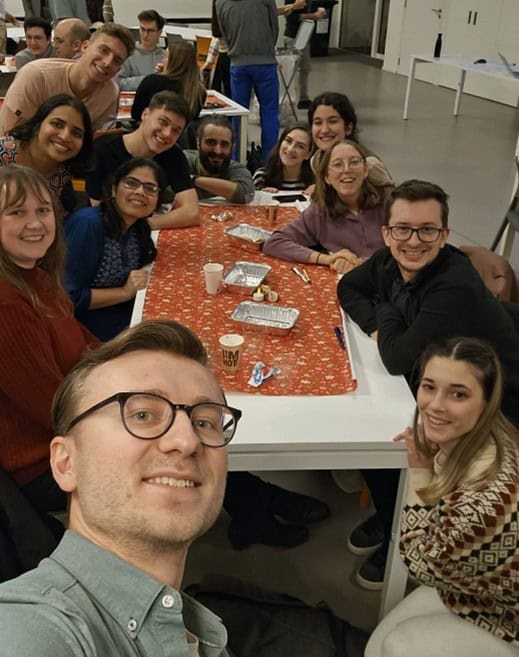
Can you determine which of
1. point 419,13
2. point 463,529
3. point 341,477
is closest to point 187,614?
point 463,529

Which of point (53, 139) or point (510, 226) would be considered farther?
point (510, 226)

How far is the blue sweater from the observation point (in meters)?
2.31

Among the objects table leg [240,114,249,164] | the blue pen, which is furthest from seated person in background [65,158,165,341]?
table leg [240,114,249,164]

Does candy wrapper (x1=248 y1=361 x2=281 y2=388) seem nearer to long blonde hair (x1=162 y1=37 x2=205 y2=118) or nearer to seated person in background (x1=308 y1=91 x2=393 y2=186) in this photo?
seated person in background (x1=308 y1=91 x2=393 y2=186)

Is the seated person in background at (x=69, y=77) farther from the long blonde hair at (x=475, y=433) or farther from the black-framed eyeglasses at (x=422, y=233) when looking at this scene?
the long blonde hair at (x=475, y=433)

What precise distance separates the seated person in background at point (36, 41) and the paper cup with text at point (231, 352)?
481cm

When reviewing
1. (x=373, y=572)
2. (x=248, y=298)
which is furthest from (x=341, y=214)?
(x=373, y=572)

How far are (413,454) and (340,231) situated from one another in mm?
1343

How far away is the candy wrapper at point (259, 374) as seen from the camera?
1707 millimetres

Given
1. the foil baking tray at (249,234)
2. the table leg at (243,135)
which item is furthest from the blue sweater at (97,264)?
the table leg at (243,135)

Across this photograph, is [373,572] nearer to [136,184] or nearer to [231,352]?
[231,352]

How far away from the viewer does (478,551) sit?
1.35m

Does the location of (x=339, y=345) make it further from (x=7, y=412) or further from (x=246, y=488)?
(x=7, y=412)

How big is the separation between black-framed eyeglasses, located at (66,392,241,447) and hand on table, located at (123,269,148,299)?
130 centimetres
